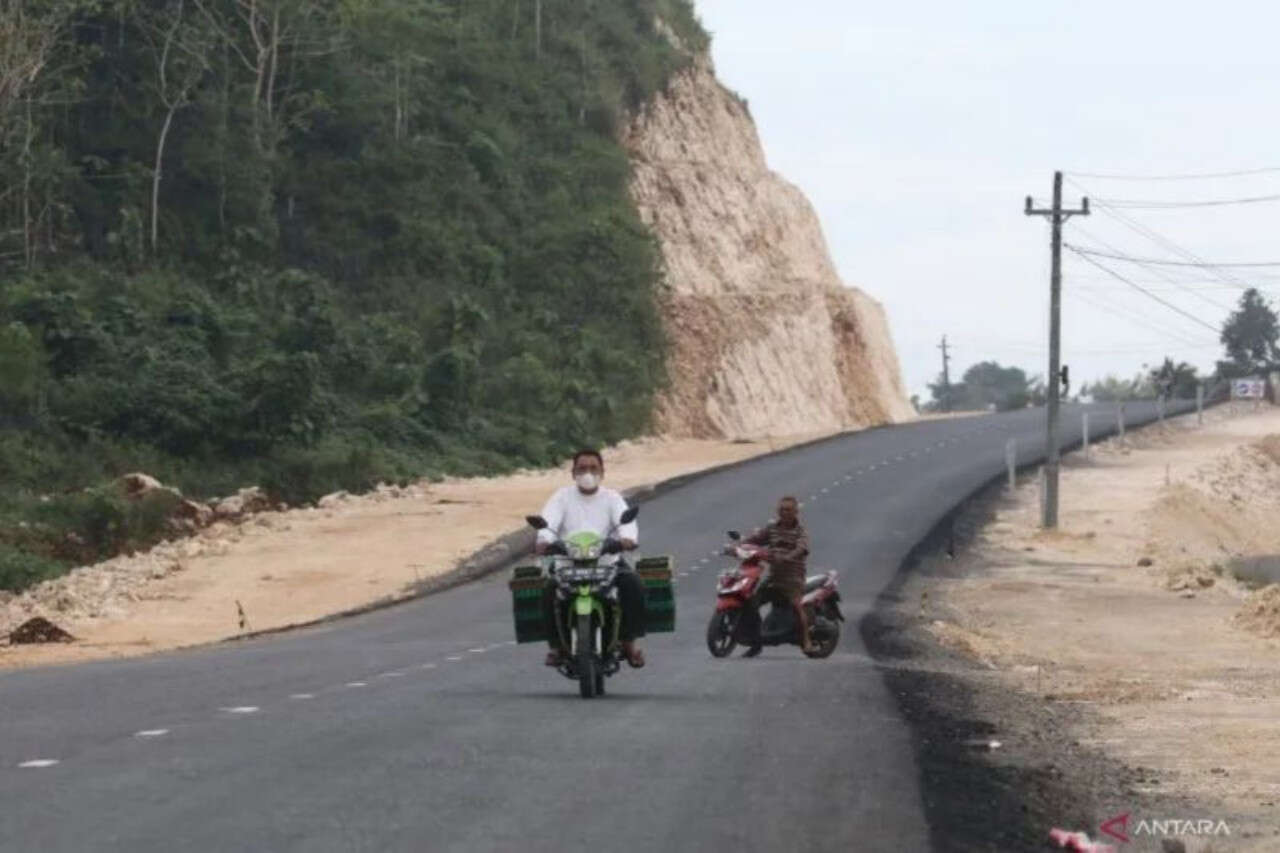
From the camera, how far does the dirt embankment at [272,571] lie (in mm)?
37156

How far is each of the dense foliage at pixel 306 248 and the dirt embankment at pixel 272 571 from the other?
3.58 m

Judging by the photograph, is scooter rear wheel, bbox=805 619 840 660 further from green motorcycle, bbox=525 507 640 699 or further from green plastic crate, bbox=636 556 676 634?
green motorcycle, bbox=525 507 640 699

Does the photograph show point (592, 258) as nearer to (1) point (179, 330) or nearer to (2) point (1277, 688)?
(1) point (179, 330)

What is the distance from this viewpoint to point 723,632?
25.6 meters

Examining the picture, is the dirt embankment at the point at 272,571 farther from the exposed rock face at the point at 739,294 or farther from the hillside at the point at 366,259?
the exposed rock face at the point at 739,294

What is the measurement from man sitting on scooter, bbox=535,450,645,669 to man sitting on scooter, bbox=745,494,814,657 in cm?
601

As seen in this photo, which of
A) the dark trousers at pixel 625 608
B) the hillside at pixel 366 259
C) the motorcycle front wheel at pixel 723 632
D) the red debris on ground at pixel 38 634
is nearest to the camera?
the dark trousers at pixel 625 608

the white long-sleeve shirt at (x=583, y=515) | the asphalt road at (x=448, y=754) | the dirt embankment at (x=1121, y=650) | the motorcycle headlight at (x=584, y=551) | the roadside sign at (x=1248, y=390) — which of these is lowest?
the dirt embankment at (x=1121, y=650)

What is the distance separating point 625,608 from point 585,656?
729mm

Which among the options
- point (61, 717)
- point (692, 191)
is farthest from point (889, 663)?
point (692, 191)

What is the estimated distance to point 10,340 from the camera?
61.4 m

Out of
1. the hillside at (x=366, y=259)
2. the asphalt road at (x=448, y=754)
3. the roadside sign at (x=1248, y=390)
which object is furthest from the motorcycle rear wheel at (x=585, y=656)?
the roadside sign at (x=1248, y=390)

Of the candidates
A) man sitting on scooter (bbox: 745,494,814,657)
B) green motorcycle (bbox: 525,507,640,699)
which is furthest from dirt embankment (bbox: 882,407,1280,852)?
green motorcycle (bbox: 525,507,640,699)

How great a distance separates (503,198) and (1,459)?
36252mm
